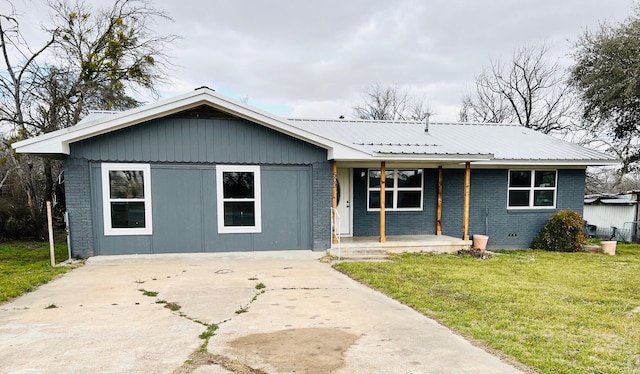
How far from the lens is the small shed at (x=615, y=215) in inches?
580

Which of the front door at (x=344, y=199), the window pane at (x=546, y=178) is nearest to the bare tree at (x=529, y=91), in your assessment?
the window pane at (x=546, y=178)

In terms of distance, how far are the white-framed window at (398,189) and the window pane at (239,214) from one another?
3.64 m

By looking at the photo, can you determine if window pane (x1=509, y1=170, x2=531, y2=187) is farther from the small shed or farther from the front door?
the small shed

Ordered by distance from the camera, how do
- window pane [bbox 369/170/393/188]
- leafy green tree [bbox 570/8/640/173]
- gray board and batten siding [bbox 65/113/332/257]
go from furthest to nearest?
leafy green tree [bbox 570/8/640/173] < window pane [bbox 369/170/393/188] < gray board and batten siding [bbox 65/113/332/257]

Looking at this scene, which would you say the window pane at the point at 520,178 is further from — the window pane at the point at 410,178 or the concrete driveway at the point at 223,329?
the concrete driveway at the point at 223,329

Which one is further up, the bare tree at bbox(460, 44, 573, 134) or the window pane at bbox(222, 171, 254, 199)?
the bare tree at bbox(460, 44, 573, 134)

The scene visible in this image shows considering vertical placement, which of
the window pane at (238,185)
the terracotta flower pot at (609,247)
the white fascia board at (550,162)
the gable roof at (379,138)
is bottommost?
the terracotta flower pot at (609,247)

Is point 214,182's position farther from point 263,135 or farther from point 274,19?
point 274,19

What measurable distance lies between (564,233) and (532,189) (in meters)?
1.56

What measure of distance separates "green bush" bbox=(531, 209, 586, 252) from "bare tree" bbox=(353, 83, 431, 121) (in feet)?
69.8

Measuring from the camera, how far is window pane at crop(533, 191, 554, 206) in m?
11.3

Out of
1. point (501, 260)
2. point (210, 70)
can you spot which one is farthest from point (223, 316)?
point (210, 70)

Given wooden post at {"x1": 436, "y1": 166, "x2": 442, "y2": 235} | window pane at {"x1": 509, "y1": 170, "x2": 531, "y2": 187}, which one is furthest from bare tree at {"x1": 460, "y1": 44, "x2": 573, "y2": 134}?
wooden post at {"x1": 436, "y1": 166, "x2": 442, "y2": 235}

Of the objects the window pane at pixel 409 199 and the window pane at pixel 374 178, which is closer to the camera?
the window pane at pixel 374 178
